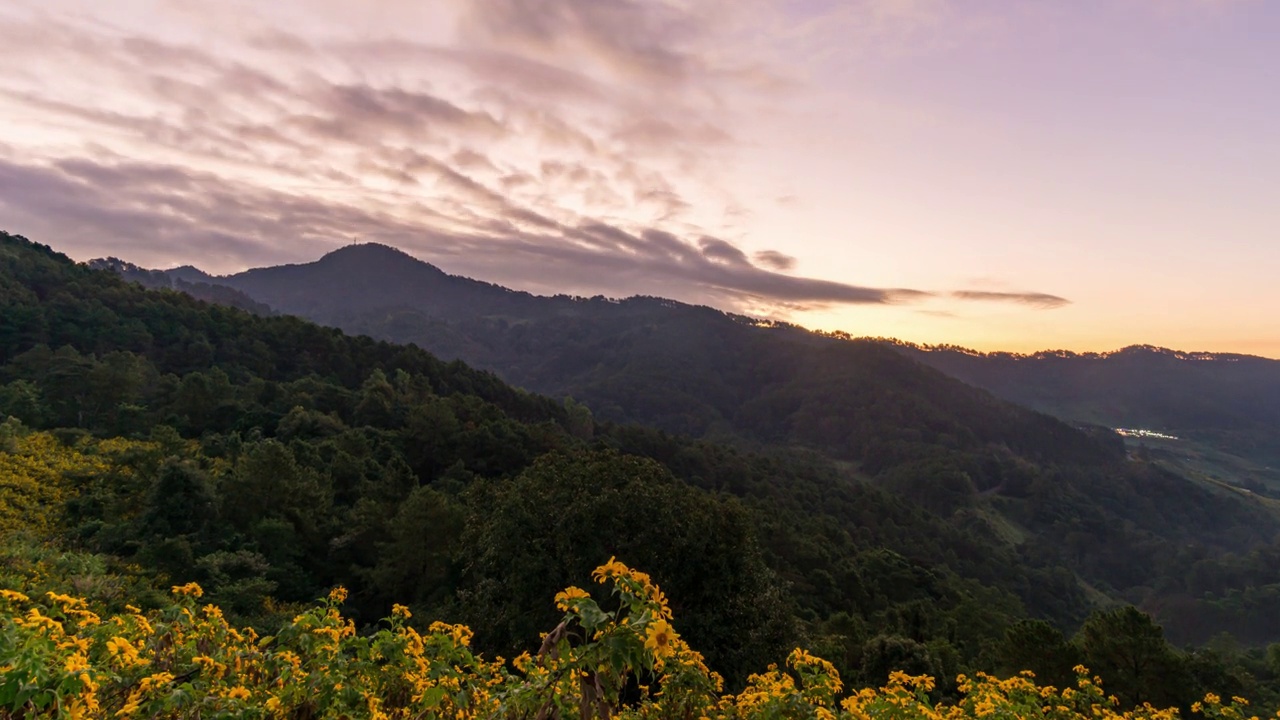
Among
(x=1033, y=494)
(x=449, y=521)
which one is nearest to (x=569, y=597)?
(x=449, y=521)

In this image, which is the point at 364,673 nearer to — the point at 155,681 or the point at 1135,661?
the point at 155,681

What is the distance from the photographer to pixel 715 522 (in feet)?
62.9

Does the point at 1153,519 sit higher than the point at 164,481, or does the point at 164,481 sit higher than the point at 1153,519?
the point at 164,481

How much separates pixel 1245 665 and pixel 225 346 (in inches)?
3556

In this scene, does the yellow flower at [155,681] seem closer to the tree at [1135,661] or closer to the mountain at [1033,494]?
the tree at [1135,661]

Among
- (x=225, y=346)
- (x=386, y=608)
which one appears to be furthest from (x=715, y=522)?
(x=225, y=346)

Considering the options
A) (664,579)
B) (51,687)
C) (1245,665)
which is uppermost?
(51,687)

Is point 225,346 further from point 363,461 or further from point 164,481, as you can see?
point 164,481

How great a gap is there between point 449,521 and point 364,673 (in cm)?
2153

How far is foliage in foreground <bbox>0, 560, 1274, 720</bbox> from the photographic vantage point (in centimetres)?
371

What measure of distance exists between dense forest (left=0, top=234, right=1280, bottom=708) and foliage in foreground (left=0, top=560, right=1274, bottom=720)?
6.36m

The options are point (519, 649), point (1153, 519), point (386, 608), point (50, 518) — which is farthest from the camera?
point (1153, 519)

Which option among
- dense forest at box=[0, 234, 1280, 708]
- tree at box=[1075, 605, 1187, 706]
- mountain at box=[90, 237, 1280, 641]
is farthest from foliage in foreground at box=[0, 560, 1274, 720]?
mountain at box=[90, 237, 1280, 641]

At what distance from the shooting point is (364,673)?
5977mm
